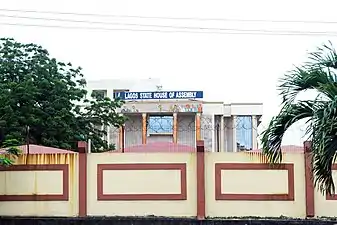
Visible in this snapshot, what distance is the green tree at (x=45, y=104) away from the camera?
16734 mm

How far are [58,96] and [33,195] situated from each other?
20.7 feet

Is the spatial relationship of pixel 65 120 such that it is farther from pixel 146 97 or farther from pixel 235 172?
pixel 146 97

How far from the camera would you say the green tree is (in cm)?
1673

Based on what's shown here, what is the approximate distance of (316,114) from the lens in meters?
5.99

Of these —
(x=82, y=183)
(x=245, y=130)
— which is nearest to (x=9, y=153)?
(x=82, y=183)

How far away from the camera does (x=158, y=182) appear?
12.0 meters

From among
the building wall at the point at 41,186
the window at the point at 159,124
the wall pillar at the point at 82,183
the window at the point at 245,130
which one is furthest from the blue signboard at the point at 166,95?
the wall pillar at the point at 82,183

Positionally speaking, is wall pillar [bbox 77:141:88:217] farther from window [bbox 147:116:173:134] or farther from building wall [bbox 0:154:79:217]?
window [bbox 147:116:173:134]

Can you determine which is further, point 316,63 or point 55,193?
point 55,193

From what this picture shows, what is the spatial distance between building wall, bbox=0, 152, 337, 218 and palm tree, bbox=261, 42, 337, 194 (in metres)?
5.01

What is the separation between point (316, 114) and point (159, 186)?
644 cm

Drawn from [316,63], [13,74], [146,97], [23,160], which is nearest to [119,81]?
[146,97]

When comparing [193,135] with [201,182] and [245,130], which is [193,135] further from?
[201,182]

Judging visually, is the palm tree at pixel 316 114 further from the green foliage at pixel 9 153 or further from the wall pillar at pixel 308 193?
the green foliage at pixel 9 153
